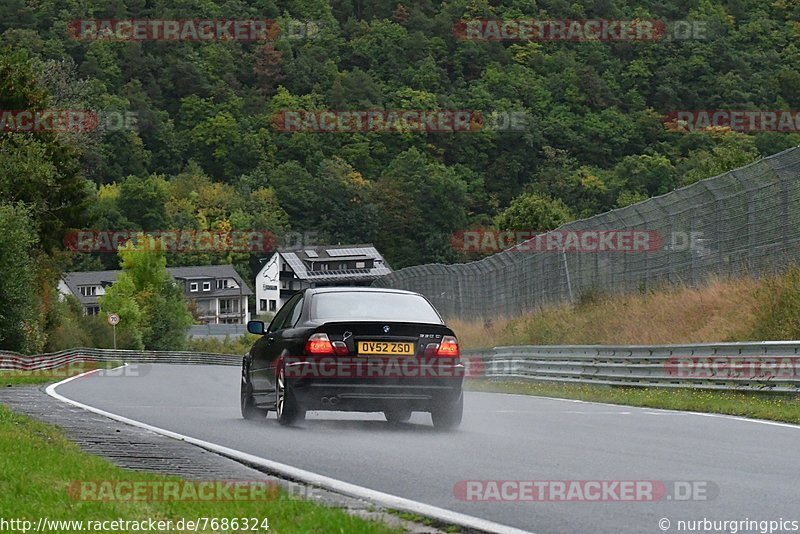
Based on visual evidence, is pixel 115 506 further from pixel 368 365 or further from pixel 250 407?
pixel 250 407

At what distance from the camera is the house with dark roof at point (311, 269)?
145750mm

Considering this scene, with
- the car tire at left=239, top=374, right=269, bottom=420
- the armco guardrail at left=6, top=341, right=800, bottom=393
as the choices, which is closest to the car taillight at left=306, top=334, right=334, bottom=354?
the car tire at left=239, top=374, right=269, bottom=420

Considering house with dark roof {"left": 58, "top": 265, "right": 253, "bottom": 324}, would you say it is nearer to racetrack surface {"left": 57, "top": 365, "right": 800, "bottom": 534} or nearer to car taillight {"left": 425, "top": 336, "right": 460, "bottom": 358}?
racetrack surface {"left": 57, "top": 365, "right": 800, "bottom": 534}

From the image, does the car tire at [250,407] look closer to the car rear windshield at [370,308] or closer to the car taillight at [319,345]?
the car rear windshield at [370,308]

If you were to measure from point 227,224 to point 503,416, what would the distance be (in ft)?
492

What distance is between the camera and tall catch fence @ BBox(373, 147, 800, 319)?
77.6ft

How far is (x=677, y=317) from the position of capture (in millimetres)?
27672

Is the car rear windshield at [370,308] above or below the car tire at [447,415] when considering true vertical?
above

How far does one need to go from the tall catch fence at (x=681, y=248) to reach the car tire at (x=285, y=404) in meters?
11.6

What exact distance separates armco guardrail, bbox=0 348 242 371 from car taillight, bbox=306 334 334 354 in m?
29.4

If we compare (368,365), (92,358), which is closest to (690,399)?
(368,365)

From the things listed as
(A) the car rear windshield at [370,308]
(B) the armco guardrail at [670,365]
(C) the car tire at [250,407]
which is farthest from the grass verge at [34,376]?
(A) the car rear windshield at [370,308]

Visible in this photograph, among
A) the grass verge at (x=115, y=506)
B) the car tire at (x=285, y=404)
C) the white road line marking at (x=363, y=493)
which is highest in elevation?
the car tire at (x=285, y=404)

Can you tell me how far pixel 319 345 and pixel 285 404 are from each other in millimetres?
751
